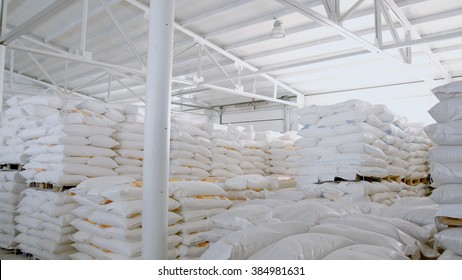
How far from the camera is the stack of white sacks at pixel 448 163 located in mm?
2352

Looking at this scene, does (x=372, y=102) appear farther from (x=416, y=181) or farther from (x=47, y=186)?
(x=47, y=186)

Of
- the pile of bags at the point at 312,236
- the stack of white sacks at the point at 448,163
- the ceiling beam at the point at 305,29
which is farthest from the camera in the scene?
the ceiling beam at the point at 305,29

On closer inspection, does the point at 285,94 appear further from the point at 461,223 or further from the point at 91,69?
the point at 461,223

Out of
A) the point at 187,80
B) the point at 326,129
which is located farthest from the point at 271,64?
the point at 326,129

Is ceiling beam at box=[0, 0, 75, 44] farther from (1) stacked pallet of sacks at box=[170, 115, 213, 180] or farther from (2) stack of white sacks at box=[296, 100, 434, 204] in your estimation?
(2) stack of white sacks at box=[296, 100, 434, 204]

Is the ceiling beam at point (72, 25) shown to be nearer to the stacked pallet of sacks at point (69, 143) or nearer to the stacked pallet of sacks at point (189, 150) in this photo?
the stacked pallet of sacks at point (69, 143)

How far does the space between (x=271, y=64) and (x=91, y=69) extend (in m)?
5.65

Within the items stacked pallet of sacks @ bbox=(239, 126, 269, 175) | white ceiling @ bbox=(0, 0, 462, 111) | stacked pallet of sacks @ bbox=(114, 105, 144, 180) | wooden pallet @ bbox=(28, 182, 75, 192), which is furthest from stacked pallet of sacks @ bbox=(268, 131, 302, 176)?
wooden pallet @ bbox=(28, 182, 75, 192)

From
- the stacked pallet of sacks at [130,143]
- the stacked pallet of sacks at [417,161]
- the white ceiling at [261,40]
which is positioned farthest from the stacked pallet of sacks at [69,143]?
the stacked pallet of sacks at [417,161]

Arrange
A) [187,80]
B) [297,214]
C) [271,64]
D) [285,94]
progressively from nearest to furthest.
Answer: [297,214]
[187,80]
[271,64]
[285,94]

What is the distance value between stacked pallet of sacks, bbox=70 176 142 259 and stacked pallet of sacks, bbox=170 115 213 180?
1.53m

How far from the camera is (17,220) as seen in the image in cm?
509

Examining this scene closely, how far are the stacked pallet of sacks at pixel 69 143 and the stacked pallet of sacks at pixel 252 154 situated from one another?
2965mm

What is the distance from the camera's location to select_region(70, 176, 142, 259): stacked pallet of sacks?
11.5ft
